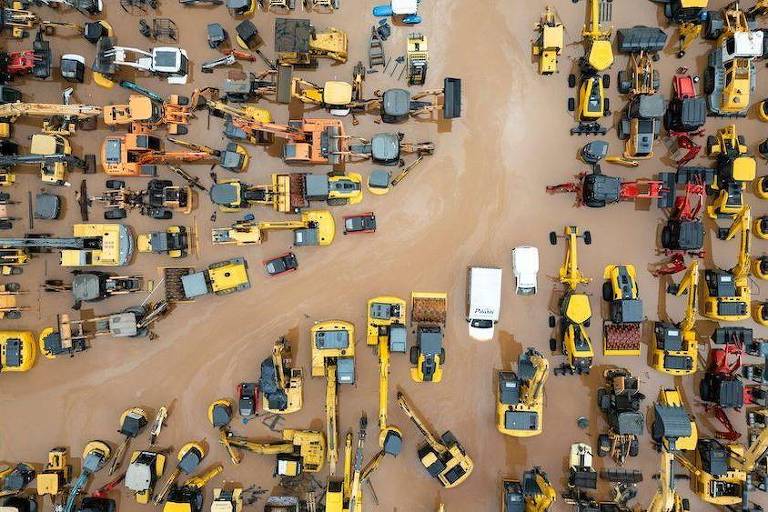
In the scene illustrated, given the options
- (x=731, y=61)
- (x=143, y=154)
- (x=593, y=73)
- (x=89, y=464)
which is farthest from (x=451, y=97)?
(x=89, y=464)

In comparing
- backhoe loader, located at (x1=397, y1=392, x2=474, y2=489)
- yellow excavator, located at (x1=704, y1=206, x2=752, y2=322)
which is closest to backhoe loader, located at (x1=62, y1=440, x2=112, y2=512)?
backhoe loader, located at (x1=397, y1=392, x2=474, y2=489)

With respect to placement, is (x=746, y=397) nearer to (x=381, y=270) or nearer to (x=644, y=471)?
(x=644, y=471)

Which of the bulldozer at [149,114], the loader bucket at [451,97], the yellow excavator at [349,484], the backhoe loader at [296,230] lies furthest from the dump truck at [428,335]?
the bulldozer at [149,114]

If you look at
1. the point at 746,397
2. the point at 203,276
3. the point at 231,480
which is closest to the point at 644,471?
the point at 746,397

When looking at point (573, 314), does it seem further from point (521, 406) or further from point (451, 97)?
point (451, 97)

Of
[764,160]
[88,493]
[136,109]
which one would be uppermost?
[136,109]
